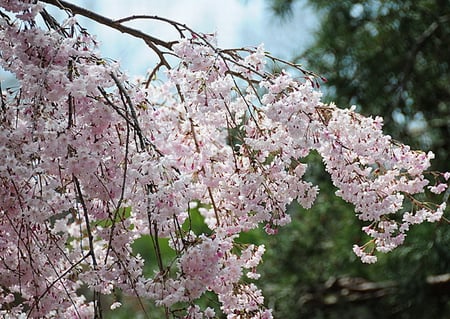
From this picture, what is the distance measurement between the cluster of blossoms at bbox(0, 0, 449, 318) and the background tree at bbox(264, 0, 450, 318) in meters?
1.11

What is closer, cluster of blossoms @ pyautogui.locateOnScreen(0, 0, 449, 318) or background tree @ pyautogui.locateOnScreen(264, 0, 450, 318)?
cluster of blossoms @ pyautogui.locateOnScreen(0, 0, 449, 318)

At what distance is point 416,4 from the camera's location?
2.59 metres

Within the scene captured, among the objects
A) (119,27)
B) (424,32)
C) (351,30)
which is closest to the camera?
(119,27)

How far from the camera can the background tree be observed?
2512 mm

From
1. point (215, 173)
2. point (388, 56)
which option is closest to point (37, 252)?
point (215, 173)

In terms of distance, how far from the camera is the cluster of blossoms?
1104mm

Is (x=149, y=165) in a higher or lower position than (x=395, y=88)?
lower

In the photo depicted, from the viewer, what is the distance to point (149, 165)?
1103mm

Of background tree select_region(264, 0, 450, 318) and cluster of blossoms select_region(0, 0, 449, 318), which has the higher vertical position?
background tree select_region(264, 0, 450, 318)

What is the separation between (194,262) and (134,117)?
246 mm

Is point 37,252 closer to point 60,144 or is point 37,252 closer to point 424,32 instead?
point 60,144

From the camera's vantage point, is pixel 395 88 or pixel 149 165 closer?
pixel 149 165

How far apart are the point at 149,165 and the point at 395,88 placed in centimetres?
164

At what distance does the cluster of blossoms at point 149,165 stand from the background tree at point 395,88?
1109 millimetres
